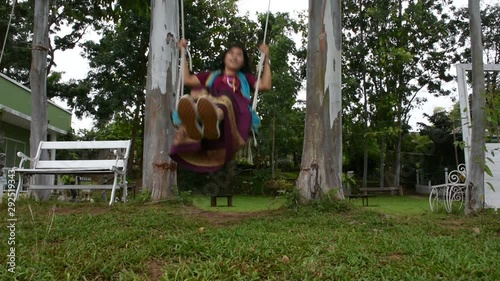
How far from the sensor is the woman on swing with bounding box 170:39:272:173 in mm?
3494

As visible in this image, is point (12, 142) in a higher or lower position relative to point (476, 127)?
higher

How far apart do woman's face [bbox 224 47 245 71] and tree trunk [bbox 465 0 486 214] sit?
150 inches

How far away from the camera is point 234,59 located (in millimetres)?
4109

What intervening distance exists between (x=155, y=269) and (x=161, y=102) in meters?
4.23

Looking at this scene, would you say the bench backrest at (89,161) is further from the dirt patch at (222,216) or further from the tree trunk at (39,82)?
the dirt patch at (222,216)

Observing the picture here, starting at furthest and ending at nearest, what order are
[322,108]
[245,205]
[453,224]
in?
[245,205] < [322,108] < [453,224]

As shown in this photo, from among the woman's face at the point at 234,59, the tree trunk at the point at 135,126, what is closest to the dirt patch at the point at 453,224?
the woman's face at the point at 234,59

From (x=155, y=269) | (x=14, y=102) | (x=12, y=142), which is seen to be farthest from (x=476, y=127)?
(x=12, y=142)

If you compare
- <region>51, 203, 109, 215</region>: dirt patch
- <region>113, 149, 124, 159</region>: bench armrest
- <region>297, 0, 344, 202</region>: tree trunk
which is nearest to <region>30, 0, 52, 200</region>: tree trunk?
<region>113, 149, 124, 159</region>: bench armrest

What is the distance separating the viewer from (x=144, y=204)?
20.8 feet

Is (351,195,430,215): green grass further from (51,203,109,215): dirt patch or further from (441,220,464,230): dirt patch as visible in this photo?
(51,203,109,215): dirt patch

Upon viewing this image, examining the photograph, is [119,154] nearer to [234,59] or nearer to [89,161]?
[89,161]

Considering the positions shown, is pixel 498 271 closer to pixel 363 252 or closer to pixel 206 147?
pixel 363 252

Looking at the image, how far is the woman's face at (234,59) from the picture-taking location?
411cm
